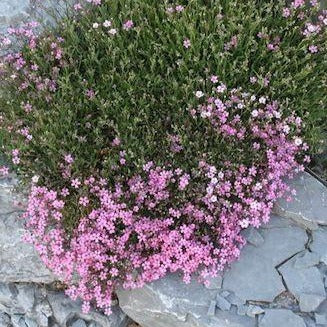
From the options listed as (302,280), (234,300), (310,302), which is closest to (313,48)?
(302,280)

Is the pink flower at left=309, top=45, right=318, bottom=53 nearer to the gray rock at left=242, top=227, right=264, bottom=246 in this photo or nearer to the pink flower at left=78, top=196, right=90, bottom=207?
the gray rock at left=242, top=227, right=264, bottom=246

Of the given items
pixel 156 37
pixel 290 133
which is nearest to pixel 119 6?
pixel 156 37

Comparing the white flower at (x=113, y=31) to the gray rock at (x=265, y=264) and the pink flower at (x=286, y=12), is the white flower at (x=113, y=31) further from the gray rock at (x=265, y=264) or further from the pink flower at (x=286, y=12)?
the gray rock at (x=265, y=264)

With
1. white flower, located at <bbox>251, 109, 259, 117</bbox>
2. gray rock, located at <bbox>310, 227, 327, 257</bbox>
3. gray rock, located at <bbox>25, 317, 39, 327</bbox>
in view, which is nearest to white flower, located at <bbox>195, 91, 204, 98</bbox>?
white flower, located at <bbox>251, 109, 259, 117</bbox>

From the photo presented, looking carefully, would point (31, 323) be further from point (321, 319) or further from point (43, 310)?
point (321, 319)

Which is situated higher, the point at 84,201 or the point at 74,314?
the point at 84,201

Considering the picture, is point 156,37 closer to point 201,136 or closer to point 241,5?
point 241,5

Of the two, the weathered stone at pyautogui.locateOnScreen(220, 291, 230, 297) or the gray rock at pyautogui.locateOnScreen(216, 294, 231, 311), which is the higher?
the weathered stone at pyautogui.locateOnScreen(220, 291, 230, 297)
